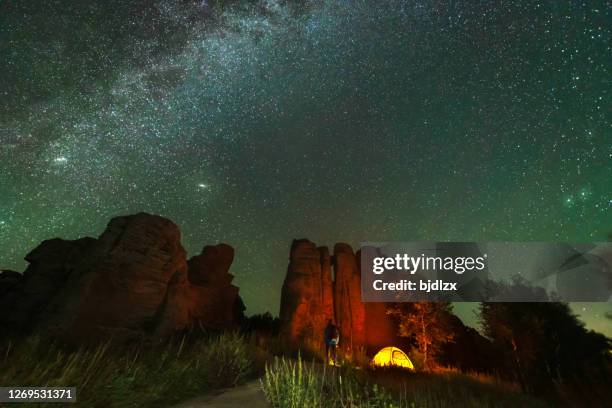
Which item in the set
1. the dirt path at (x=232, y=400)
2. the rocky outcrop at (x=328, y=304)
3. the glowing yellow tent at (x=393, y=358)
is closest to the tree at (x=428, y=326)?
the rocky outcrop at (x=328, y=304)

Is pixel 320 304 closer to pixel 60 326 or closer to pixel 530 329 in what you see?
pixel 530 329

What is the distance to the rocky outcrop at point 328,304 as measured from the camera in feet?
108

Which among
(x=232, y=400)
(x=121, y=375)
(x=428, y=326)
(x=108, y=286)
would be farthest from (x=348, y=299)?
(x=121, y=375)

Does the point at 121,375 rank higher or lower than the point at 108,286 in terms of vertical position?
lower

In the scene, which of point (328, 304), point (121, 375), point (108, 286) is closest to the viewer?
point (121, 375)

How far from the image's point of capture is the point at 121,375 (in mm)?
7430

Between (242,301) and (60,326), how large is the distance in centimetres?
2585

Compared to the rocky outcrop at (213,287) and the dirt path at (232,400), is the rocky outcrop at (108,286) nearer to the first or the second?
the rocky outcrop at (213,287)

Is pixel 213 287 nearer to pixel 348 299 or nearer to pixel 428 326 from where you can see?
pixel 348 299

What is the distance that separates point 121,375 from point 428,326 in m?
30.2

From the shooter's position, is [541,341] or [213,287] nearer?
[541,341]

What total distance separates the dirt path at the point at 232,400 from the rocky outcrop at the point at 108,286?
14.0 meters

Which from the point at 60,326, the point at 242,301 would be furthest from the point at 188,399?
the point at 242,301

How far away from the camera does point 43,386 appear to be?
20.2 ft
